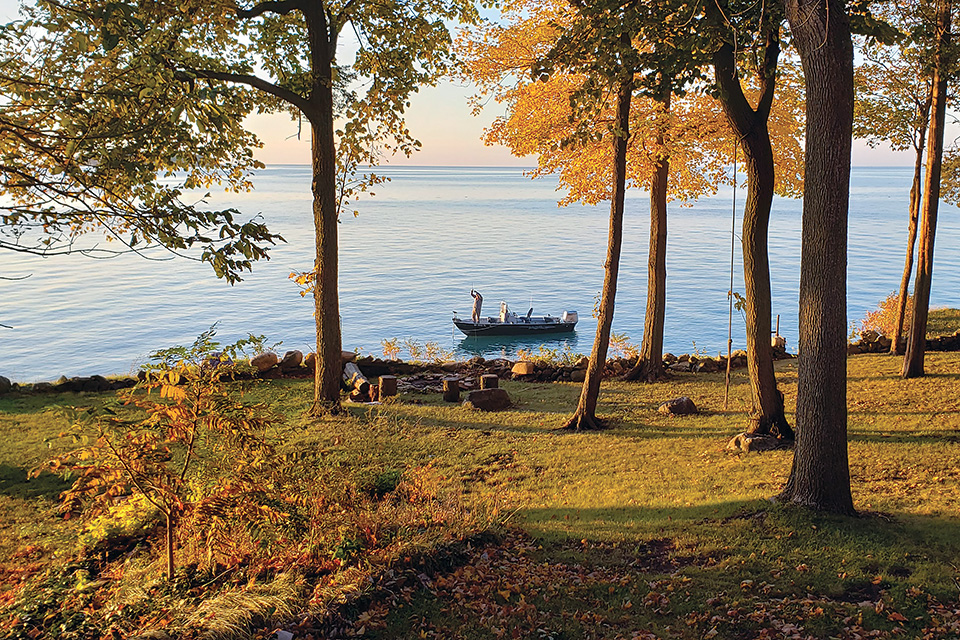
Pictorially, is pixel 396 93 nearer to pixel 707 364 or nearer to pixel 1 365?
pixel 707 364

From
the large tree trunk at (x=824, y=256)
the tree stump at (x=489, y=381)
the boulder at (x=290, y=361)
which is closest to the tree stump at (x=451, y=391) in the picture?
the tree stump at (x=489, y=381)

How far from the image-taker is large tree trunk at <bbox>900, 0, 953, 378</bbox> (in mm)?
10375

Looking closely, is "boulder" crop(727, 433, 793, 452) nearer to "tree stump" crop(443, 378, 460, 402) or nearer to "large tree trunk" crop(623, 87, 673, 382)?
"large tree trunk" crop(623, 87, 673, 382)

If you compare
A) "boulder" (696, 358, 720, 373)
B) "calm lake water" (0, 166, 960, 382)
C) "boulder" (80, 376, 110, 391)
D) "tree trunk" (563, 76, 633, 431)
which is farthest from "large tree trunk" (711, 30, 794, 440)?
"calm lake water" (0, 166, 960, 382)

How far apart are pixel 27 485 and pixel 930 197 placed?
14244 millimetres

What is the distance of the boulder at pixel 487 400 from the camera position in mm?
11766

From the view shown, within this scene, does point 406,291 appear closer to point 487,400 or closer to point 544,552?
point 487,400

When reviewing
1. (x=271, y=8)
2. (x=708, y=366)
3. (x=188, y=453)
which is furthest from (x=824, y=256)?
(x=708, y=366)

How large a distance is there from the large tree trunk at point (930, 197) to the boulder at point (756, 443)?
4.15m

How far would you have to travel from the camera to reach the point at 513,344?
28.4m

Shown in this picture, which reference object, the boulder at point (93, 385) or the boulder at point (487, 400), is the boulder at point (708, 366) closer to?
the boulder at point (487, 400)

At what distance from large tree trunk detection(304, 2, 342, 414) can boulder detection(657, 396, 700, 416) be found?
214 inches

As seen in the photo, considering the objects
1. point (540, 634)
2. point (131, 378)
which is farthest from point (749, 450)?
point (131, 378)

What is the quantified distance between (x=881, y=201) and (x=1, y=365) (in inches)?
4583
